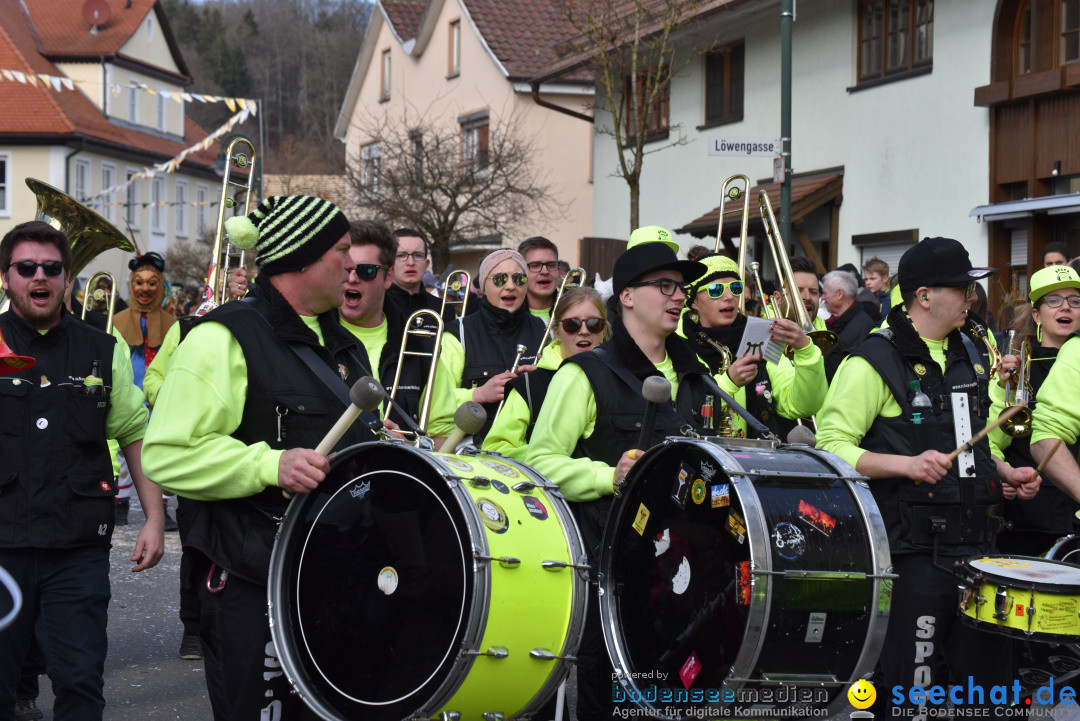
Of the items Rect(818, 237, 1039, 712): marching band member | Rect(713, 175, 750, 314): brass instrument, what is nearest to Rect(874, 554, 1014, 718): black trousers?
Rect(818, 237, 1039, 712): marching band member

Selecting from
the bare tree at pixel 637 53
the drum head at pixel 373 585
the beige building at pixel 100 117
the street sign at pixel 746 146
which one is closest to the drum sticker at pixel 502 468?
the drum head at pixel 373 585

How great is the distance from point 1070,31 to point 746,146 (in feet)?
17.3

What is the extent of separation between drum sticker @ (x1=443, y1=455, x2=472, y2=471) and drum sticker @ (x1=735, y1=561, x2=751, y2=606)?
83cm

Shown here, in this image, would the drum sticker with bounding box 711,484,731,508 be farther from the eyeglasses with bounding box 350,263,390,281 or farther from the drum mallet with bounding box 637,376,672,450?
the eyeglasses with bounding box 350,263,390,281

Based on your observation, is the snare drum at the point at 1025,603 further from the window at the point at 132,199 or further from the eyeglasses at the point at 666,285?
the window at the point at 132,199

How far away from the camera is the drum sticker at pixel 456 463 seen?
380 cm

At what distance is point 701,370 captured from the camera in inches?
192

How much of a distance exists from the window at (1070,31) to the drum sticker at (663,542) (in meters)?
12.2

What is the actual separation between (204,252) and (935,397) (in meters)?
36.2

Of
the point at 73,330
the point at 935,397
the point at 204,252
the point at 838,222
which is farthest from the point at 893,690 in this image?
the point at 204,252

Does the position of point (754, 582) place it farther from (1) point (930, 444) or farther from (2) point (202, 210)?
(2) point (202, 210)

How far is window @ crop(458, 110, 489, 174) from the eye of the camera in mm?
25469

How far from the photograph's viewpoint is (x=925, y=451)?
4.75 meters

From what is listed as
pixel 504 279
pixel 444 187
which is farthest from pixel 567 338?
pixel 444 187
